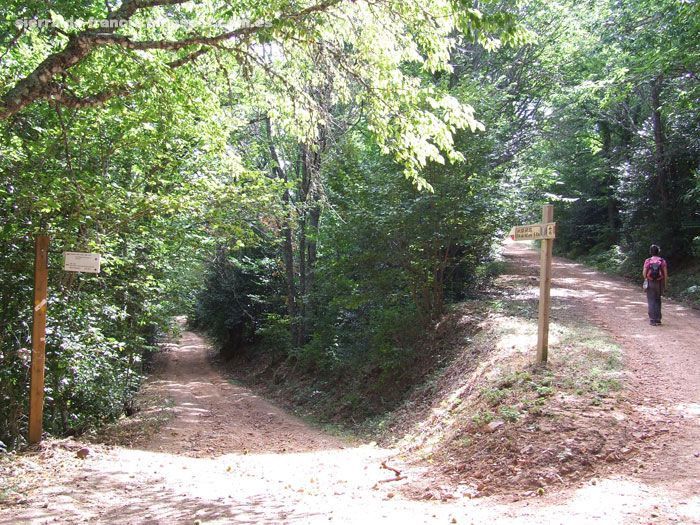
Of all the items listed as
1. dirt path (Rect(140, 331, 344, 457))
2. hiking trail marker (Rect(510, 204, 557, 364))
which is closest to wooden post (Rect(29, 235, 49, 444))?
dirt path (Rect(140, 331, 344, 457))

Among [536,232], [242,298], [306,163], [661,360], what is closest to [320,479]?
[536,232]

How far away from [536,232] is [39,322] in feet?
23.3

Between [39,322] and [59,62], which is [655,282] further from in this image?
[39,322]

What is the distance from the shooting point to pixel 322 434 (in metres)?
11.8

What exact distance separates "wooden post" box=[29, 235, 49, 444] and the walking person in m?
10.8

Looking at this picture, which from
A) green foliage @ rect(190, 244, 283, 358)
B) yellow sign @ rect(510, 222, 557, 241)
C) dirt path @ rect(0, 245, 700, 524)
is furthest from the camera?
green foliage @ rect(190, 244, 283, 358)

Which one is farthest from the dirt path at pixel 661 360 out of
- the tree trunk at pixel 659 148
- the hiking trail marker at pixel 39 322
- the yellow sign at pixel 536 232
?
the hiking trail marker at pixel 39 322

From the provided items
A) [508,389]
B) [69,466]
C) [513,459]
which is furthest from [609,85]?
[69,466]

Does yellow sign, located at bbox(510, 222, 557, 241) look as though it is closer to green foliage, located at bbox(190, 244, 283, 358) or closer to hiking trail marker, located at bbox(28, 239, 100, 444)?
hiking trail marker, located at bbox(28, 239, 100, 444)

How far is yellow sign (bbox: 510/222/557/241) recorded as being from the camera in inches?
294

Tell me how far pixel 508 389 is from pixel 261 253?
669 inches

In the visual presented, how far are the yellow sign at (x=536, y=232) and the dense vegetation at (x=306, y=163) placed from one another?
1637 mm

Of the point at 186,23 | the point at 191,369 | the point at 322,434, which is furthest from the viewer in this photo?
the point at 191,369

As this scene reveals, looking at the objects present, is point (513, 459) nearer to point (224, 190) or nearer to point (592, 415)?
point (592, 415)
